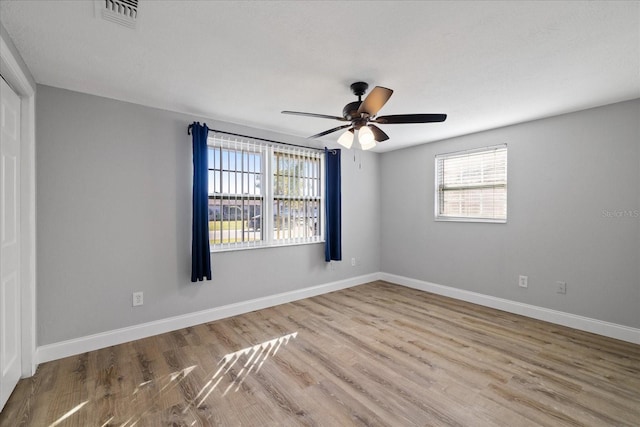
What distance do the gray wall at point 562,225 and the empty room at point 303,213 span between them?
0.02 meters

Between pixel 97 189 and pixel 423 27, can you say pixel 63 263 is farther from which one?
pixel 423 27

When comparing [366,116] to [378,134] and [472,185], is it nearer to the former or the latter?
[378,134]

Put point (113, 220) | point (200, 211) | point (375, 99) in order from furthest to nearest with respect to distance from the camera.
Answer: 1. point (200, 211)
2. point (113, 220)
3. point (375, 99)

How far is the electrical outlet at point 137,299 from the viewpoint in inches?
114

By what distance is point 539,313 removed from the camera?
11.2 ft

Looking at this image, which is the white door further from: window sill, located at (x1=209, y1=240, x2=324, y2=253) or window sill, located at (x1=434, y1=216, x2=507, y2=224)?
window sill, located at (x1=434, y1=216, x2=507, y2=224)

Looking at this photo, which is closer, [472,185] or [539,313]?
[539,313]

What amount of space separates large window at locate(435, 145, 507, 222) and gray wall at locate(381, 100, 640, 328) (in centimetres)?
10

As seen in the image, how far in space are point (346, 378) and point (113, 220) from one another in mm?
2548

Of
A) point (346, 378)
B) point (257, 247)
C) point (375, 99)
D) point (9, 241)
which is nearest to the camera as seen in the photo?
point (9, 241)

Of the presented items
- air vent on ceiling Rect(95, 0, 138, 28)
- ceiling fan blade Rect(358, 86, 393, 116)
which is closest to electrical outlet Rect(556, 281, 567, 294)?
ceiling fan blade Rect(358, 86, 393, 116)

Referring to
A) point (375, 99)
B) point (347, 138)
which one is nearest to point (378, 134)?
point (347, 138)

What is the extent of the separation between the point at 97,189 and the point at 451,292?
Answer: 4474 millimetres

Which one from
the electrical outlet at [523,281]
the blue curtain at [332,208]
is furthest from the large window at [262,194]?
the electrical outlet at [523,281]
